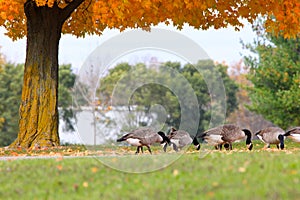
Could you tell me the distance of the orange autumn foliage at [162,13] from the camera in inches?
750

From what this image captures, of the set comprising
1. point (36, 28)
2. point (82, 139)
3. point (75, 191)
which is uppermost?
point (36, 28)

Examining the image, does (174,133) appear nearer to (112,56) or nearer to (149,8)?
(112,56)

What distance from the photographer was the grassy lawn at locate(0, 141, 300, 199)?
27.9 feet

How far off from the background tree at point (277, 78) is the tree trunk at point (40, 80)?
14.7 m

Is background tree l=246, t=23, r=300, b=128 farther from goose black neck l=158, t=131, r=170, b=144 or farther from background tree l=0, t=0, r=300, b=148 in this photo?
goose black neck l=158, t=131, r=170, b=144

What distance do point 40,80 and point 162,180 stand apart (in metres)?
12.3

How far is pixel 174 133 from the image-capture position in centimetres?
1648

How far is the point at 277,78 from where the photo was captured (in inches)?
1308

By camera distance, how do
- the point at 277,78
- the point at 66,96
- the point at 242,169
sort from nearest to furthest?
the point at 242,169, the point at 277,78, the point at 66,96

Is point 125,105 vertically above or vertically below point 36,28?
below

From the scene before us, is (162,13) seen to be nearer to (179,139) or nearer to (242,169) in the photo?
(179,139)

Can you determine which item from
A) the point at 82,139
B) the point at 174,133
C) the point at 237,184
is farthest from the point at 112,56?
the point at 237,184

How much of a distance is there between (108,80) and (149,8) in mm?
4763

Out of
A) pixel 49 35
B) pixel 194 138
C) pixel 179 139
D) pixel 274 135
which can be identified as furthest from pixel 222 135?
pixel 49 35
